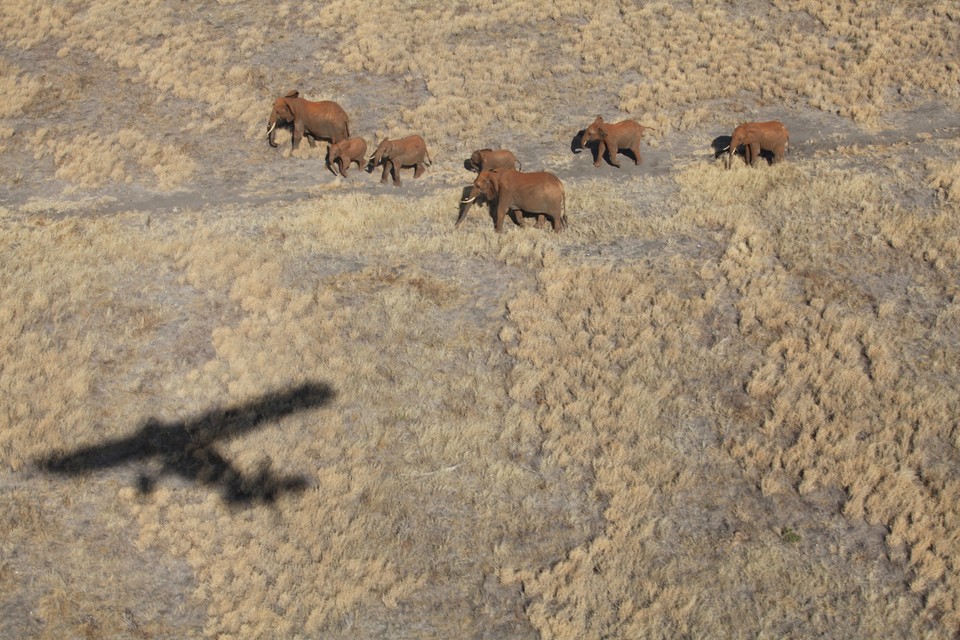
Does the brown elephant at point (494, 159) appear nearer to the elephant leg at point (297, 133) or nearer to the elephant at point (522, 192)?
the elephant at point (522, 192)

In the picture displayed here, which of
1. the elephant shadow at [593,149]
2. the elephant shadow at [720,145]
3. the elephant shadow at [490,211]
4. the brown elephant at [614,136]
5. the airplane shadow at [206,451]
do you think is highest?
the brown elephant at [614,136]

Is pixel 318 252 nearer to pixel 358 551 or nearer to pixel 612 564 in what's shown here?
pixel 358 551

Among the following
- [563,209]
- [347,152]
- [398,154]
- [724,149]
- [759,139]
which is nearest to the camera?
[563,209]

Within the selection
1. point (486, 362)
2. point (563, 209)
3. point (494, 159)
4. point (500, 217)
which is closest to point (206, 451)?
point (486, 362)

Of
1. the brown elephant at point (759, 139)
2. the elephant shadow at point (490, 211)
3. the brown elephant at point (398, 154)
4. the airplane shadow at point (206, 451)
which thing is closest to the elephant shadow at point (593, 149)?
the brown elephant at point (759, 139)

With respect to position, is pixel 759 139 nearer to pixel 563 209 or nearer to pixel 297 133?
pixel 563 209

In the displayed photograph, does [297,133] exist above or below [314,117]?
below

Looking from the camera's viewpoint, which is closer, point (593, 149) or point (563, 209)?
point (563, 209)
